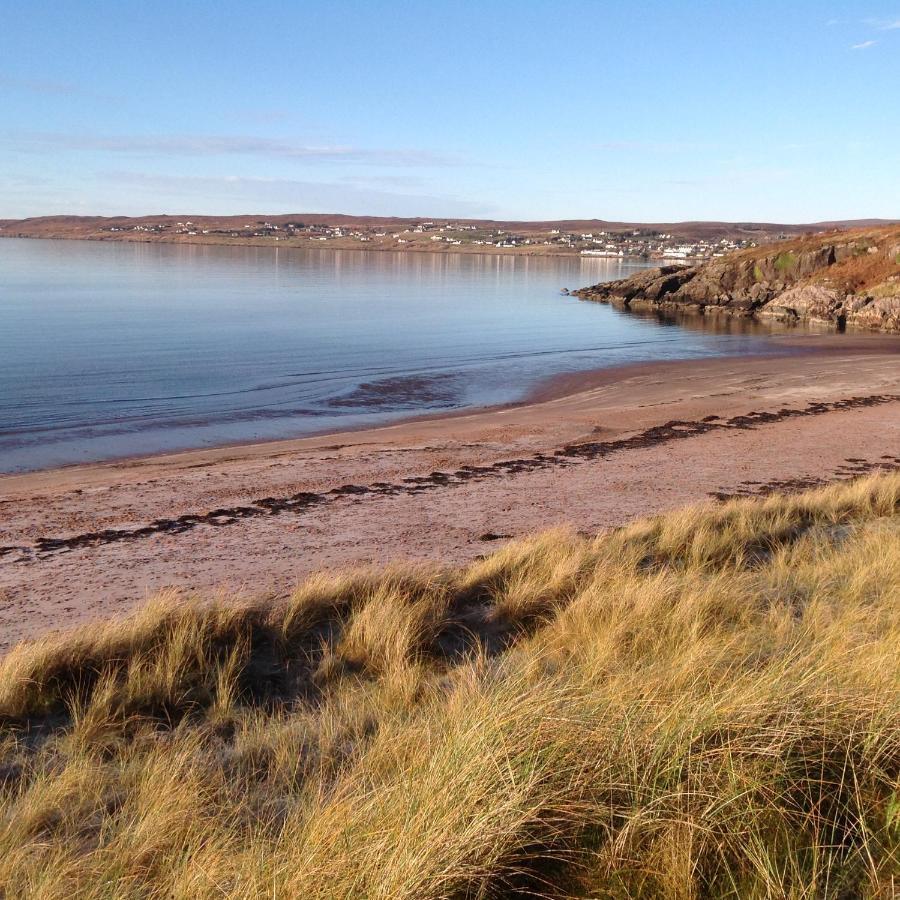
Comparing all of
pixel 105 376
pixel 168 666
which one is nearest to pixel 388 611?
pixel 168 666

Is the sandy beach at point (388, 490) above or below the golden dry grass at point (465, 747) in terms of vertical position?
below

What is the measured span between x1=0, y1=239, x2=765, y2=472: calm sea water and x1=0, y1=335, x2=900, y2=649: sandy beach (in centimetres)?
306

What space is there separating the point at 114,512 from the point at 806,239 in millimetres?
65593

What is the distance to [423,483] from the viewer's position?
1406 centimetres

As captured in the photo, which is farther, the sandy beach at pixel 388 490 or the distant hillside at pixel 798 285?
the distant hillside at pixel 798 285

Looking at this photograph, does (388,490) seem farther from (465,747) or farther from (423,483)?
(465,747)

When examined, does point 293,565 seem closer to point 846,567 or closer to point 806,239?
point 846,567

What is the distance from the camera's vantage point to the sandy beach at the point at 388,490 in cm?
901

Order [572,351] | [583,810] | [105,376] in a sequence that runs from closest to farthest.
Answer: [583,810] → [105,376] → [572,351]

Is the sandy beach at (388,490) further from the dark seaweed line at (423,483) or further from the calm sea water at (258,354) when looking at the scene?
the calm sea water at (258,354)

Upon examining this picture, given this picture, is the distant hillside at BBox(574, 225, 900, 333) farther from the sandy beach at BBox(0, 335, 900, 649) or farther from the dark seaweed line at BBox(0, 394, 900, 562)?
the dark seaweed line at BBox(0, 394, 900, 562)

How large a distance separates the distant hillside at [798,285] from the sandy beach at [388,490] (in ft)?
106

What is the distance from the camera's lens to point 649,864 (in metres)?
2.99

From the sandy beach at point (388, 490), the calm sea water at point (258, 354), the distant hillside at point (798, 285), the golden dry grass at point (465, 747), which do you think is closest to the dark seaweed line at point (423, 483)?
the sandy beach at point (388, 490)
